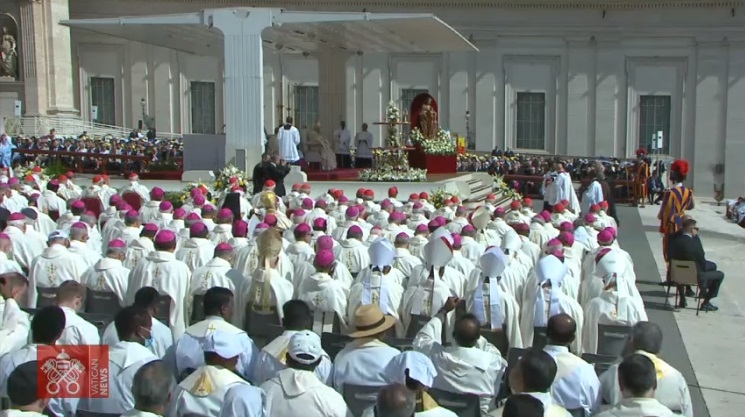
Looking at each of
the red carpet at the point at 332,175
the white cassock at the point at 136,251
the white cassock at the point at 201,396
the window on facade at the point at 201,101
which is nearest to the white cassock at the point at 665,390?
the white cassock at the point at 201,396

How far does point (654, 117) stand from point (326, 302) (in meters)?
35.4

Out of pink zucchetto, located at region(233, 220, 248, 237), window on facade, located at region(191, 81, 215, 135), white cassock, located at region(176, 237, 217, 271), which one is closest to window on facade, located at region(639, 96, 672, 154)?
window on facade, located at region(191, 81, 215, 135)

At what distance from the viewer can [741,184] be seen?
134ft

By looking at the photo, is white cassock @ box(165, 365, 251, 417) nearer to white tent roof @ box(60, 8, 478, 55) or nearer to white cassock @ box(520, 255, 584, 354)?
white cassock @ box(520, 255, 584, 354)

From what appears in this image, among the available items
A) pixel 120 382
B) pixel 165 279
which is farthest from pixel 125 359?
pixel 165 279

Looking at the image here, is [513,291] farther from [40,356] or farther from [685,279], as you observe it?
[40,356]

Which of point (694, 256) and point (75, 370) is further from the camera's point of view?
point (694, 256)

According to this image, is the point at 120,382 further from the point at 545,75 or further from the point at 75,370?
the point at 545,75

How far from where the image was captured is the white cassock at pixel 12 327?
7.34 meters

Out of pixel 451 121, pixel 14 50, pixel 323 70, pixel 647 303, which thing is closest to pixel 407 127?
pixel 323 70

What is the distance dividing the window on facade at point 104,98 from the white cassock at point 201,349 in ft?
133

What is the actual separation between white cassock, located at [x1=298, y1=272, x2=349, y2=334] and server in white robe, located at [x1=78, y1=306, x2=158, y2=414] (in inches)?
99.3

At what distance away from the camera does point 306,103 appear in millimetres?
44750

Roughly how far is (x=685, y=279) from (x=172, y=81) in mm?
35154
